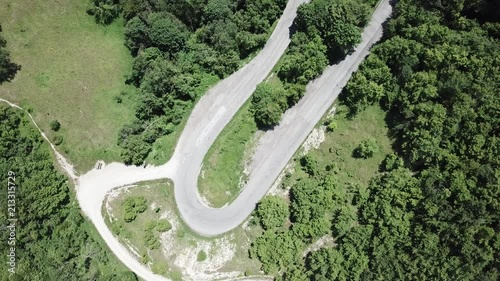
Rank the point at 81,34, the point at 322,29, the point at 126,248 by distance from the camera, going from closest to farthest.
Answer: the point at 322,29 → the point at 126,248 → the point at 81,34

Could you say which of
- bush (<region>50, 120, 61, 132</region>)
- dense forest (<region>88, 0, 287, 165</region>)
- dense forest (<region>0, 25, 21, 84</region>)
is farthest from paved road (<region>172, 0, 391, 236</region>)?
dense forest (<region>0, 25, 21, 84</region>)

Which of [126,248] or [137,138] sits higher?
[137,138]

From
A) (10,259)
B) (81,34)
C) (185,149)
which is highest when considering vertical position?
(81,34)

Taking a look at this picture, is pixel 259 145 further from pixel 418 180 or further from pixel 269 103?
pixel 418 180

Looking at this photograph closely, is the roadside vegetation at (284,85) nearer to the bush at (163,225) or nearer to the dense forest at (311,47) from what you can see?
the dense forest at (311,47)

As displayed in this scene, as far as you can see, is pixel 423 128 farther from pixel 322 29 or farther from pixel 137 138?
pixel 137 138

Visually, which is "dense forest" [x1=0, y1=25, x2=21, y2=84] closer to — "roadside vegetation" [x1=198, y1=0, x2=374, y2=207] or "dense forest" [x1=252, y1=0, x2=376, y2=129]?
"roadside vegetation" [x1=198, y1=0, x2=374, y2=207]

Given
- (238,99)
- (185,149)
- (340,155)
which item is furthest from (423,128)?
(185,149)
